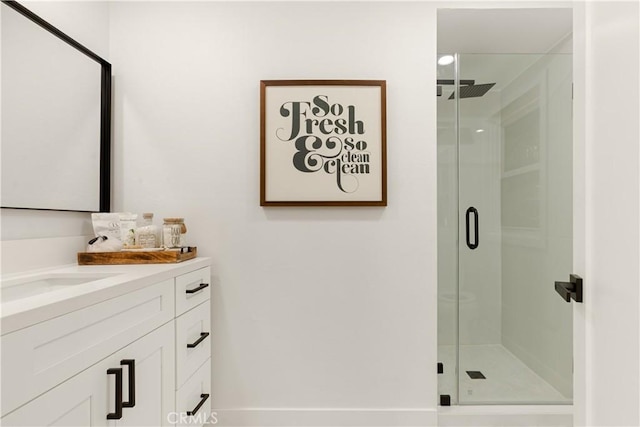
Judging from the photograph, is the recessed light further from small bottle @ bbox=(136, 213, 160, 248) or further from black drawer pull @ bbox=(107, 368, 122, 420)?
black drawer pull @ bbox=(107, 368, 122, 420)

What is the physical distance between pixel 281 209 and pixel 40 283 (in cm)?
103

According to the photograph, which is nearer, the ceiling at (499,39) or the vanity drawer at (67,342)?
the vanity drawer at (67,342)

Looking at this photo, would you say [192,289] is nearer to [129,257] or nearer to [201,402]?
[129,257]

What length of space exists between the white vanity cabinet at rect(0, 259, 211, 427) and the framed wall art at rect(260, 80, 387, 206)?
23.3 inches

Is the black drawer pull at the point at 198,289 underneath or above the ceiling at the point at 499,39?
underneath

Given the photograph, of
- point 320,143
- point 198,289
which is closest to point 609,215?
point 320,143

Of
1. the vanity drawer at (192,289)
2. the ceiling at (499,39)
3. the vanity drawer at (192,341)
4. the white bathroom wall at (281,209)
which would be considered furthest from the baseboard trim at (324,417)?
the ceiling at (499,39)

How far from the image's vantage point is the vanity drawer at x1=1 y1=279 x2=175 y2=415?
708 mm

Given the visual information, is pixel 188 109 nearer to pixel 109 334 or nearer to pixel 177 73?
pixel 177 73

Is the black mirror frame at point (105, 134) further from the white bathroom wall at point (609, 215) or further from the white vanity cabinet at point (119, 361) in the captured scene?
the white bathroom wall at point (609, 215)

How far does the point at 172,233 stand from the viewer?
1.67 meters

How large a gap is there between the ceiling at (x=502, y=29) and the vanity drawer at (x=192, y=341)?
6.34 ft

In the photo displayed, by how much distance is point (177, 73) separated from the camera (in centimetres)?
189

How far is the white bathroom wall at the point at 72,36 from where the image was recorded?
1.36 metres
